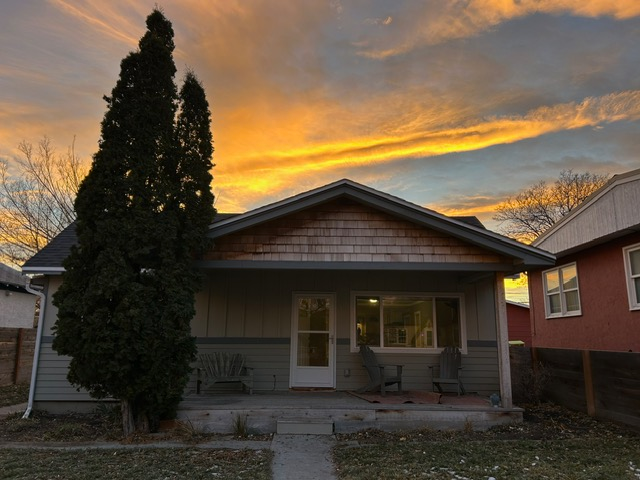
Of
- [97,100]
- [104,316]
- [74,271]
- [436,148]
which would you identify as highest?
[97,100]

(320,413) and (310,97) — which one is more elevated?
Answer: (310,97)

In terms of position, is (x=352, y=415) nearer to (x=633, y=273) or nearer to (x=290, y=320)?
(x=290, y=320)

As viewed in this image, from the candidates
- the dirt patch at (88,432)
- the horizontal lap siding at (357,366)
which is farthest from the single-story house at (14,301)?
the horizontal lap siding at (357,366)

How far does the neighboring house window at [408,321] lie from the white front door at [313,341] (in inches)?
21.9

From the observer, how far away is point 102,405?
23.9 feet

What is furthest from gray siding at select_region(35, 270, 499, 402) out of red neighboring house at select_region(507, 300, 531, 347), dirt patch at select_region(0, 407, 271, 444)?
red neighboring house at select_region(507, 300, 531, 347)

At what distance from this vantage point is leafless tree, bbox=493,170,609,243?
27031mm

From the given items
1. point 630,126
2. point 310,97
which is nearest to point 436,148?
point 310,97

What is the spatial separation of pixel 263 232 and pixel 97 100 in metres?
6.63

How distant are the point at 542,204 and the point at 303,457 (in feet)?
91.9

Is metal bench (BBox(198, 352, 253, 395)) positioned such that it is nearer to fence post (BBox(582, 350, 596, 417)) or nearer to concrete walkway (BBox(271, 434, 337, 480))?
concrete walkway (BBox(271, 434, 337, 480))

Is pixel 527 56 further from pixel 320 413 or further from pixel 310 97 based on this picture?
pixel 320 413

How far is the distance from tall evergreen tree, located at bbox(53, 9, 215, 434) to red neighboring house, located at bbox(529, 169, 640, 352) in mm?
8446

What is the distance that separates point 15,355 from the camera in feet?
37.4
